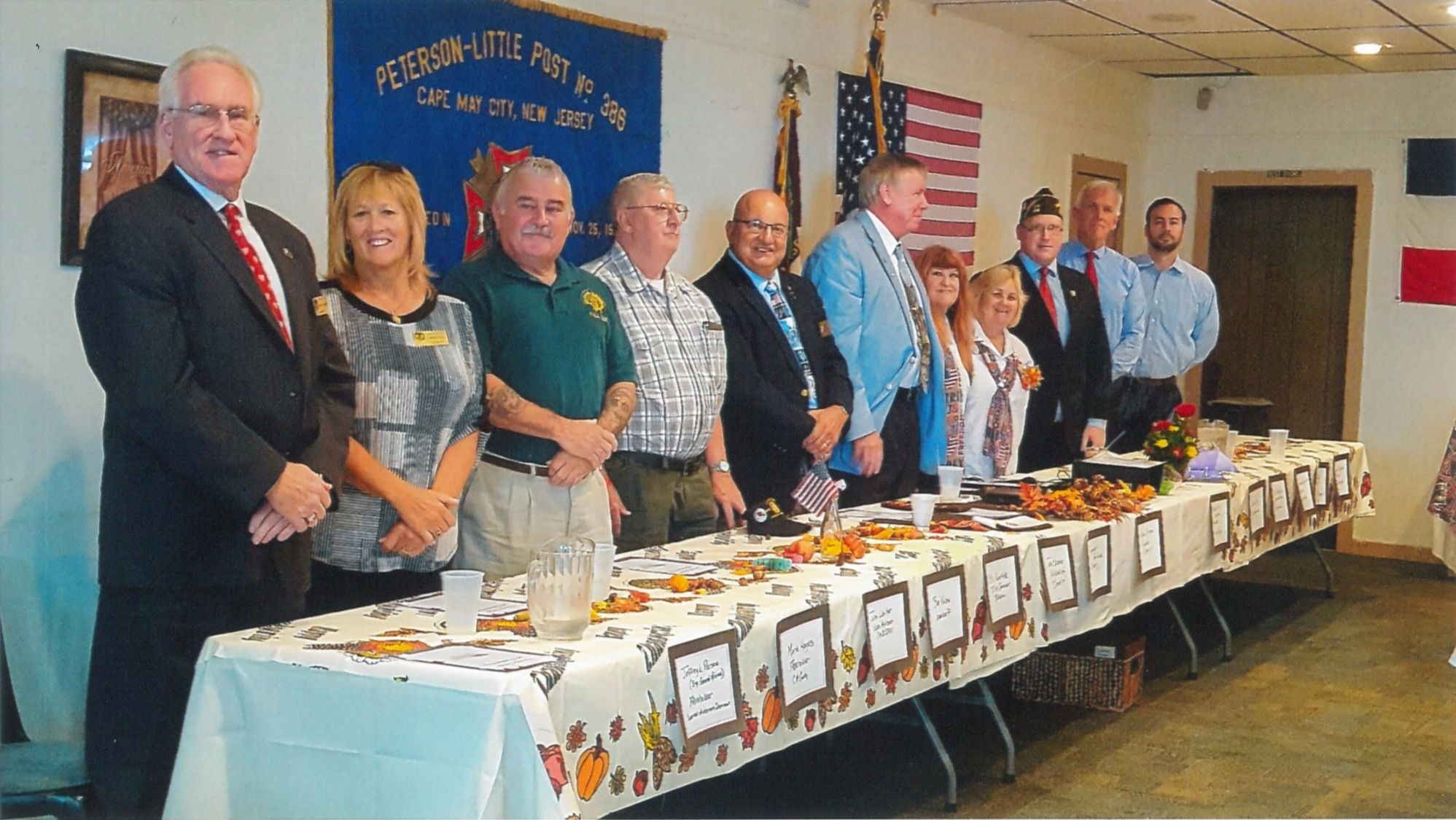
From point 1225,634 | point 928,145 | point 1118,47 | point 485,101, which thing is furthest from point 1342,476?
point 485,101

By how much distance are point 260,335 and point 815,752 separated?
6.72 feet

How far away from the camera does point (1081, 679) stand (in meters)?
4.64

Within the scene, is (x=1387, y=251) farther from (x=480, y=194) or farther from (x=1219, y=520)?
(x=480, y=194)

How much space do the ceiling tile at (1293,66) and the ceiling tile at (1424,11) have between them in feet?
3.51

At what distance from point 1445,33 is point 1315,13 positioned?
848mm

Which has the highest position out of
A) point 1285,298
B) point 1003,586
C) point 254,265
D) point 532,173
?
point 532,173

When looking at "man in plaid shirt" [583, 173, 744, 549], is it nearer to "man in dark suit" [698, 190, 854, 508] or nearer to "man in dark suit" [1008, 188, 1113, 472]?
"man in dark suit" [698, 190, 854, 508]

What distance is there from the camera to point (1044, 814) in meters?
3.62

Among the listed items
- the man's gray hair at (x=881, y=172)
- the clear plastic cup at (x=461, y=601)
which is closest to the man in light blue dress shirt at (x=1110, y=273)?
the man's gray hair at (x=881, y=172)

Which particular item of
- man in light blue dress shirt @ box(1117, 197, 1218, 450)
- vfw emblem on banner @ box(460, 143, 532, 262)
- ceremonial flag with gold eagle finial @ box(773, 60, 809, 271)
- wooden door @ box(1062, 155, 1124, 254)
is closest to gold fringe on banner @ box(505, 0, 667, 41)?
vfw emblem on banner @ box(460, 143, 532, 262)

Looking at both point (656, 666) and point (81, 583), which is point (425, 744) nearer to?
point (656, 666)

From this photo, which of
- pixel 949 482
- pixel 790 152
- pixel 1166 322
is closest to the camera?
pixel 949 482

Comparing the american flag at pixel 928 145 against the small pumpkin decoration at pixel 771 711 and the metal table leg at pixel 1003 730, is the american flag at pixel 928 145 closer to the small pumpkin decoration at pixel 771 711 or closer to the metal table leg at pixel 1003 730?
the metal table leg at pixel 1003 730

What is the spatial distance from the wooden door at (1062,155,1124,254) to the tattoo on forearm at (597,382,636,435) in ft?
14.4
